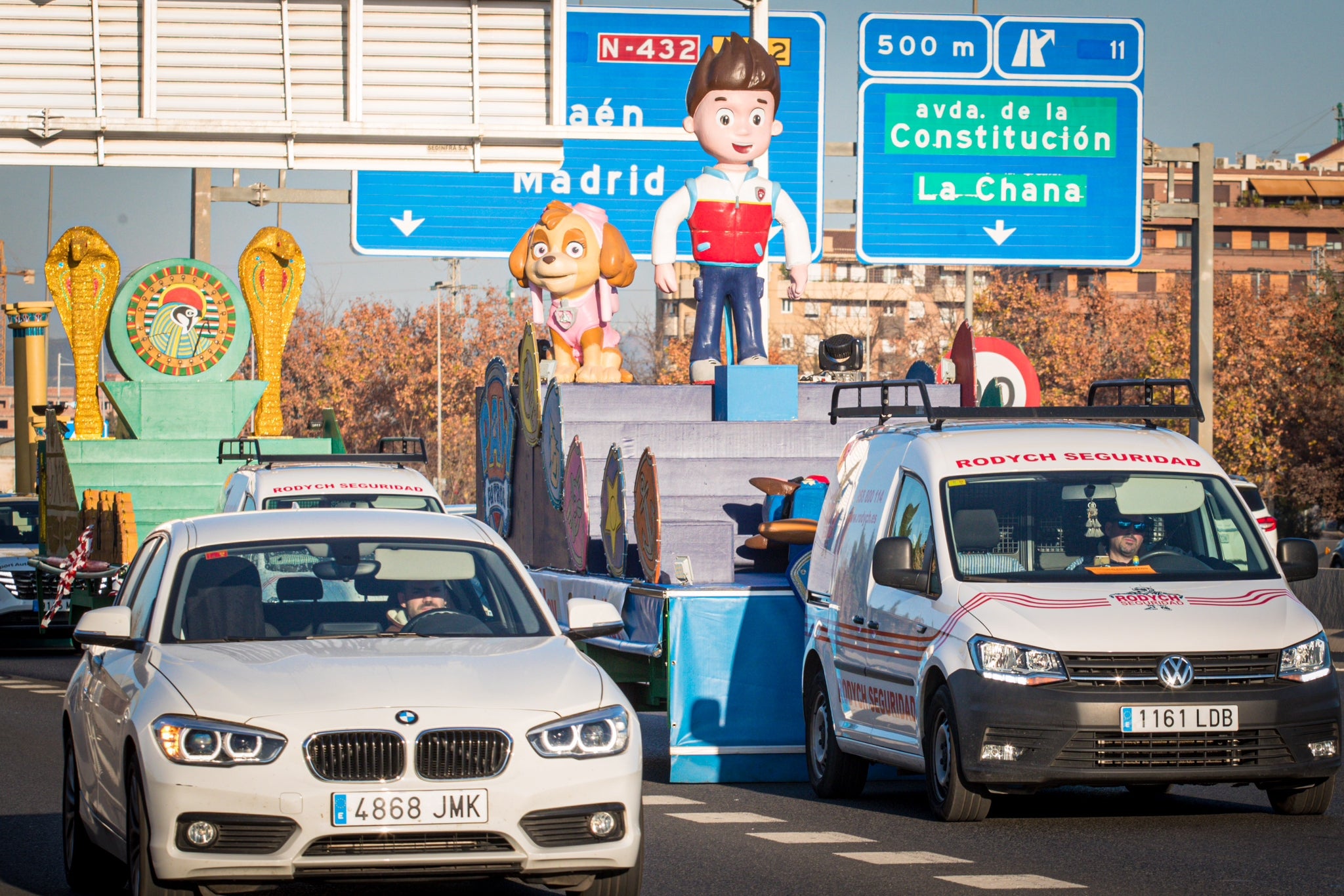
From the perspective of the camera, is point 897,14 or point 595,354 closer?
point 595,354

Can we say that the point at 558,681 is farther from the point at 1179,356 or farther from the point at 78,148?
the point at 1179,356

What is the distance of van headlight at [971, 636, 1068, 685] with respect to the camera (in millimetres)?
9531

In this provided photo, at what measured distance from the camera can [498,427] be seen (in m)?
23.6

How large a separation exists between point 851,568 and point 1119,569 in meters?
1.63

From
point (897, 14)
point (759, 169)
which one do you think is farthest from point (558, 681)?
point (897, 14)

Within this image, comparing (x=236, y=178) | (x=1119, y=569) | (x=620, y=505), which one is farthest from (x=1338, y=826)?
(x=236, y=178)

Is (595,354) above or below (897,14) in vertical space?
below

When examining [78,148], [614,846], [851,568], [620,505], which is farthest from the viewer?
[78,148]

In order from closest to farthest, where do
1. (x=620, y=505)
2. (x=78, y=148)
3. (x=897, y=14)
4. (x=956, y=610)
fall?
1. (x=956, y=610)
2. (x=620, y=505)
3. (x=78, y=148)
4. (x=897, y=14)

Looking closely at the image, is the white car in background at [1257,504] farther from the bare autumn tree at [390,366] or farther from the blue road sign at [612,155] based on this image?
the bare autumn tree at [390,366]

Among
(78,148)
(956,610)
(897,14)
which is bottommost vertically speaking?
(956,610)

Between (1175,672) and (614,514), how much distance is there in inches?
295

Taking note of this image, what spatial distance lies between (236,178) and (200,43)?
12087mm

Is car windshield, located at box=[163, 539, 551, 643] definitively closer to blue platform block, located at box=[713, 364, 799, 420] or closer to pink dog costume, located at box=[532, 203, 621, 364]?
blue platform block, located at box=[713, 364, 799, 420]
